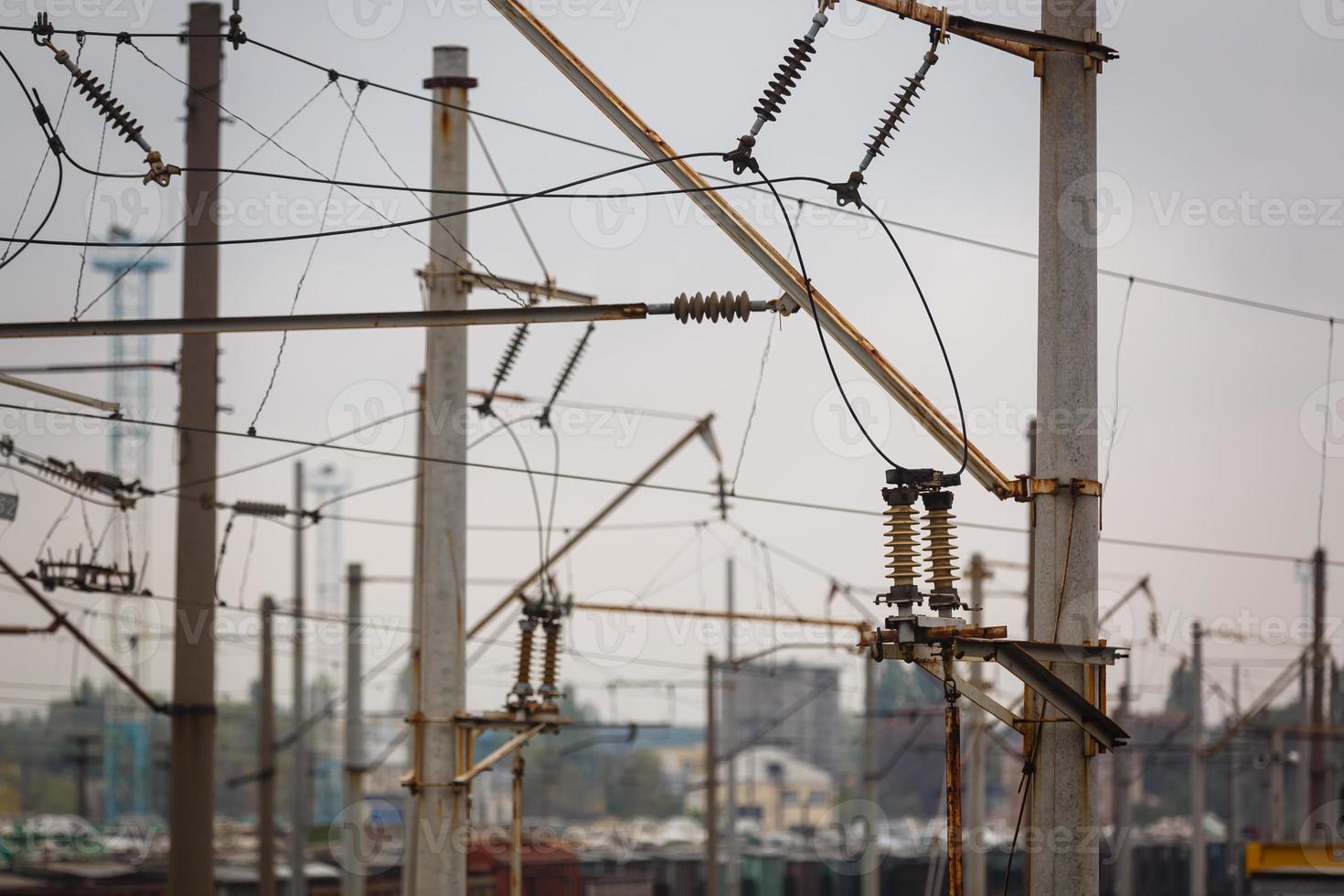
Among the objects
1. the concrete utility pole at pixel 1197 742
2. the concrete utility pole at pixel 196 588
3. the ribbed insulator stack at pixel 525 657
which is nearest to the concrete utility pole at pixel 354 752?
the concrete utility pole at pixel 196 588

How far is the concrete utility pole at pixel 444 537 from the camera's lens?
16.0m

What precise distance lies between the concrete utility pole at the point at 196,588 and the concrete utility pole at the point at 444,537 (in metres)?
3.80

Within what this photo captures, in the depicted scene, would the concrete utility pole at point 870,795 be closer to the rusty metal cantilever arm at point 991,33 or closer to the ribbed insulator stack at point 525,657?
the ribbed insulator stack at point 525,657

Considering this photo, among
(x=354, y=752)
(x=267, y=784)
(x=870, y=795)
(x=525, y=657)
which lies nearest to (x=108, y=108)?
(x=525, y=657)

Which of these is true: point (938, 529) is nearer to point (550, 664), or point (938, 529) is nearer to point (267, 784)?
point (550, 664)

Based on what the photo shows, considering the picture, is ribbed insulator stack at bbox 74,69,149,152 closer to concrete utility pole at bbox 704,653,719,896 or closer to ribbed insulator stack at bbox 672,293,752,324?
ribbed insulator stack at bbox 672,293,752,324

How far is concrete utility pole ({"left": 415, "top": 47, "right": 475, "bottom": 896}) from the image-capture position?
15969mm

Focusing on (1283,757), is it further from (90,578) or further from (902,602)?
(902,602)

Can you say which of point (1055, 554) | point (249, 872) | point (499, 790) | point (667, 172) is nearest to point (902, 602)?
point (1055, 554)

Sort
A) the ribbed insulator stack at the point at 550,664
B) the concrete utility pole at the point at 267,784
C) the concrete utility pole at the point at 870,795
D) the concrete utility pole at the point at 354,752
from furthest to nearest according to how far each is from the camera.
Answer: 1. the concrete utility pole at the point at 870,795
2. the concrete utility pole at the point at 267,784
3. the concrete utility pole at the point at 354,752
4. the ribbed insulator stack at the point at 550,664

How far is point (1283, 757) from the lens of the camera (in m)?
45.7

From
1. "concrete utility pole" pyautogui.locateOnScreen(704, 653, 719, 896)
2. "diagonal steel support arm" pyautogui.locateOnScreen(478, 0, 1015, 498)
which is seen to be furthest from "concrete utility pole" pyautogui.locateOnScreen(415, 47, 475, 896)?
"concrete utility pole" pyautogui.locateOnScreen(704, 653, 719, 896)

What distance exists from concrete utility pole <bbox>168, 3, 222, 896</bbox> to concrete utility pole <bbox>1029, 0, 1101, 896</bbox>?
1075cm

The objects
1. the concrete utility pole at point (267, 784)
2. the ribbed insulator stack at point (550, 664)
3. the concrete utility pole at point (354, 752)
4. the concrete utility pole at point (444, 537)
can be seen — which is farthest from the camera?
the concrete utility pole at point (267, 784)
